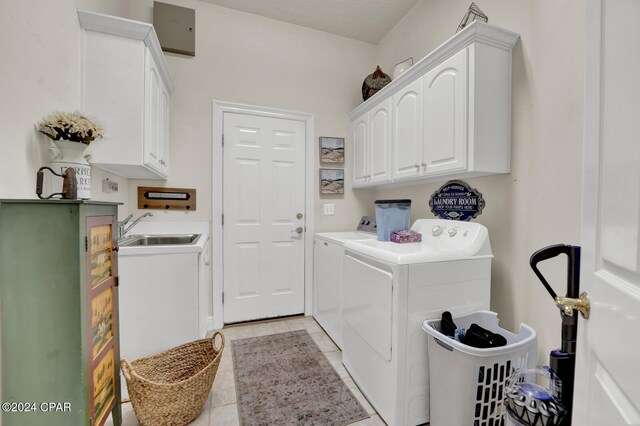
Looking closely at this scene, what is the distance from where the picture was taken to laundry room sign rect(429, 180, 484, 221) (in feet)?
6.21

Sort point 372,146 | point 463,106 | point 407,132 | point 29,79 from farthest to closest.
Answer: point 372,146 → point 407,132 → point 463,106 → point 29,79

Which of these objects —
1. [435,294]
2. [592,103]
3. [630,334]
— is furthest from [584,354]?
[435,294]

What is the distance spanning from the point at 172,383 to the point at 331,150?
8.11ft

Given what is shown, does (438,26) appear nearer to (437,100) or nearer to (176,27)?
(437,100)

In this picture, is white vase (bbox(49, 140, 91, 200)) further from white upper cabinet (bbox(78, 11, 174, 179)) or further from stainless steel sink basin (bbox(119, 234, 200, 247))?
stainless steel sink basin (bbox(119, 234, 200, 247))

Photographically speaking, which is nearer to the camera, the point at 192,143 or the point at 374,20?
the point at 192,143

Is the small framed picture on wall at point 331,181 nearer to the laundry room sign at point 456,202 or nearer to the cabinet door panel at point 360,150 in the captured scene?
the cabinet door panel at point 360,150

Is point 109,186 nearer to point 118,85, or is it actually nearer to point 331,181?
point 118,85

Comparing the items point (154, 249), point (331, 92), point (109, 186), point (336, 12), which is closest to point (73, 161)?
point (154, 249)

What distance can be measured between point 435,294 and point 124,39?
97.4 inches

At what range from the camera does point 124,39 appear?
1.71 metres

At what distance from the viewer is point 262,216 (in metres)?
2.82

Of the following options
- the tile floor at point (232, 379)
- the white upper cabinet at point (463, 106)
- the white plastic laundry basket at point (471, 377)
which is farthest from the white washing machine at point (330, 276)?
the white plastic laundry basket at point (471, 377)

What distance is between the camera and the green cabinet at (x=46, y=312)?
2.89 feet
